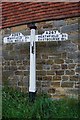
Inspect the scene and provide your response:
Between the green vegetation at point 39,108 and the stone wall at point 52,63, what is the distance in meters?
0.39

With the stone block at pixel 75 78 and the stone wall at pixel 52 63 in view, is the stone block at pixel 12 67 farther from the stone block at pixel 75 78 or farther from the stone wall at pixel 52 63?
the stone block at pixel 75 78

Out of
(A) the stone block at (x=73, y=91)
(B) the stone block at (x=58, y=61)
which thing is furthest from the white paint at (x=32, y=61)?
(A) the stone block at (x=73, y=91)

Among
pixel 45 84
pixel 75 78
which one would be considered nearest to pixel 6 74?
pixel 45 84

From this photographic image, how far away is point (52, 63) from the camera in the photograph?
773cm

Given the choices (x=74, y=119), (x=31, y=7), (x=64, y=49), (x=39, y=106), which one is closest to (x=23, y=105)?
(x=39, y=106)

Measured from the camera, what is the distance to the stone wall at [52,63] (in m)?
7.59

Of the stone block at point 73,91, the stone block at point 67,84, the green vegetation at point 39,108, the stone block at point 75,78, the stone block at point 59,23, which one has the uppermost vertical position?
the stone block at point 59,23

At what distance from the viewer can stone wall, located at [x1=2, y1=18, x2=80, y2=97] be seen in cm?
759

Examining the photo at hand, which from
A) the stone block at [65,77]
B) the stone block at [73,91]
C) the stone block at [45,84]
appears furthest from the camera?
the stone block at [45,84]

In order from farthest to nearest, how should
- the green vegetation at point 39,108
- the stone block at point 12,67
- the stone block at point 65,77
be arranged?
1. the stone block at point 12,67
2. the stone block at point 65,77
3. the green vegetation at point 39,108

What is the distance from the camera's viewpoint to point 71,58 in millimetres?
7602

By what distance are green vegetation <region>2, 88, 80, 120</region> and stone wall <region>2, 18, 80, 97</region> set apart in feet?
1.29

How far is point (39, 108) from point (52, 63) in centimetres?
136

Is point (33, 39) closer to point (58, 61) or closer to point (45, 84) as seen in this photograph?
point (58, 61)
